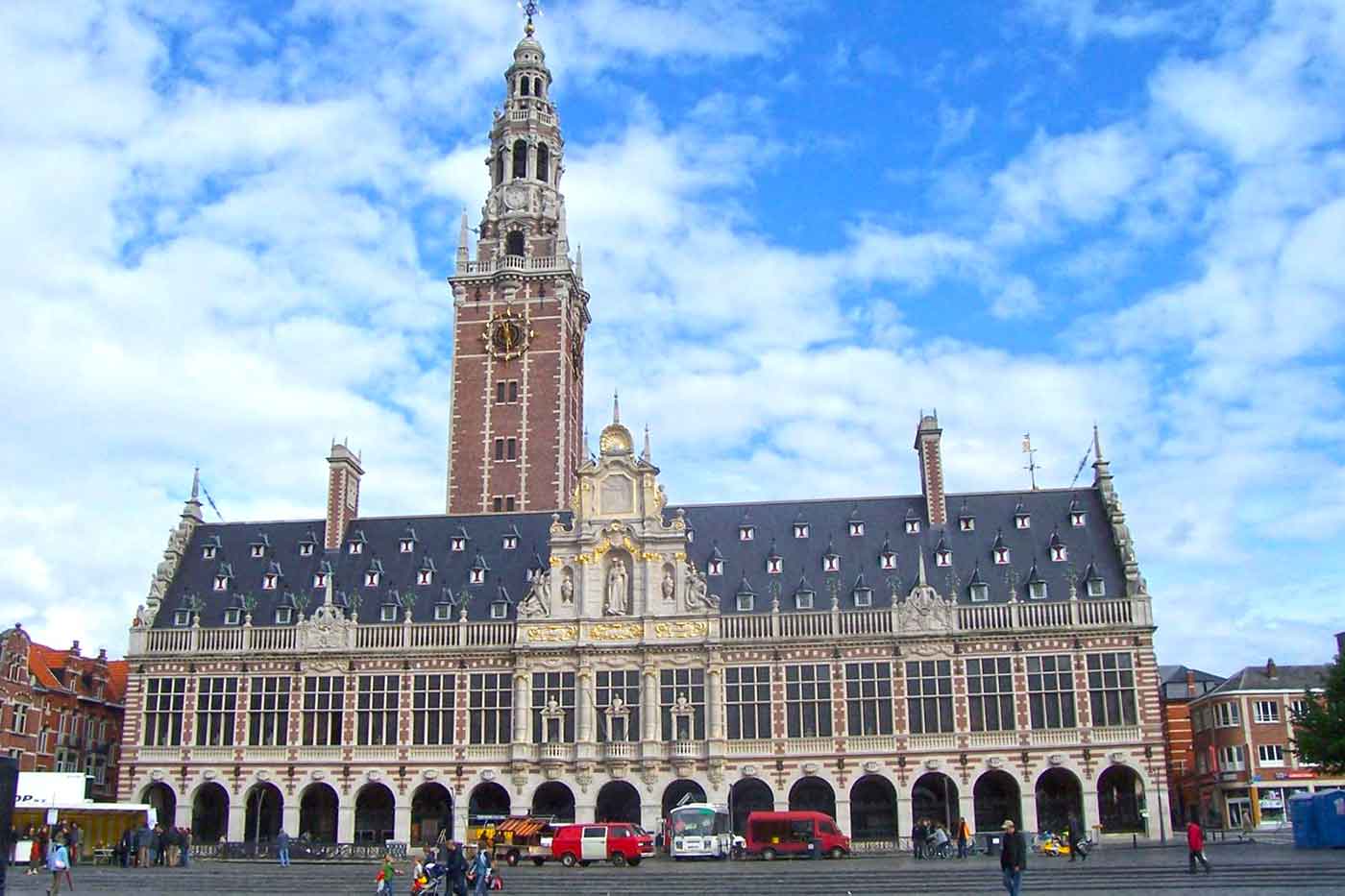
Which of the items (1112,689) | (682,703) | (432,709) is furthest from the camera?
(432,709)

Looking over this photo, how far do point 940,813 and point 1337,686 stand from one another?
16.7 meters

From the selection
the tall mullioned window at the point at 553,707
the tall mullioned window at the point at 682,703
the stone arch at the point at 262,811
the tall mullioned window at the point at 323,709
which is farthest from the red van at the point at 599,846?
the stone arch at the point at 262,811

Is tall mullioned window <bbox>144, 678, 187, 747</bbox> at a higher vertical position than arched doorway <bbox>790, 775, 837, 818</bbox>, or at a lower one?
higher

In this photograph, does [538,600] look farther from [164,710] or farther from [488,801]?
[164,710]

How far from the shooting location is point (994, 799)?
185 ft

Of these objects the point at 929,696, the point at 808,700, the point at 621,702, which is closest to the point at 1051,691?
the point at 929,696

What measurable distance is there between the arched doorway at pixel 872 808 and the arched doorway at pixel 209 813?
27.9 metres

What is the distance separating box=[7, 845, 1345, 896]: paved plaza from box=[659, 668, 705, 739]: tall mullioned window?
13519 mm

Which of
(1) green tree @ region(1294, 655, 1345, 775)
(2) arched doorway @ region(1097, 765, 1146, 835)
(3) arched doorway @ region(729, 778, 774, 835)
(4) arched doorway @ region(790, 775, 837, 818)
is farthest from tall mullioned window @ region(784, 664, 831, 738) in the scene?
(1) green tree @ region(1294, 655, 1345, 775)

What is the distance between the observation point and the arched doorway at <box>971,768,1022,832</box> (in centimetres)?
5581

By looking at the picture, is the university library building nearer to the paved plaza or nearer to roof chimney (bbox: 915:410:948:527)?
roof chimney (bbox: 915:410:948:527)

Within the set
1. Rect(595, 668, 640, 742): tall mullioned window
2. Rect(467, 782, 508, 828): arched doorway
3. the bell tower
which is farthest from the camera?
the bell tower

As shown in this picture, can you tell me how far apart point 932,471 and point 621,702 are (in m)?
17.8

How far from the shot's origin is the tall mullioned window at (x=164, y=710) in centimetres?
6100
